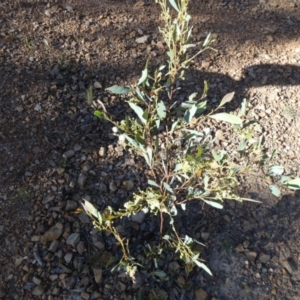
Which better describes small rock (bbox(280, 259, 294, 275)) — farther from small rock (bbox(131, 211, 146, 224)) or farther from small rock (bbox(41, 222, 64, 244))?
small rock (bbox(41, 222, 64, 244))

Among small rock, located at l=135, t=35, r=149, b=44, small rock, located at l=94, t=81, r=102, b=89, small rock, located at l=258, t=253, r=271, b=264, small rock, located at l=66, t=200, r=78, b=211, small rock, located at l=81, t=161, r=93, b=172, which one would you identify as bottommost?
small rock, located at l=258, t=253, r=271, b=264

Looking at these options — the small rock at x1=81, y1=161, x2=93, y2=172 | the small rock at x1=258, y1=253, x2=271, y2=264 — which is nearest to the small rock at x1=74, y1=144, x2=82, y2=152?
the small rock at x1=81, y1=161, x2=93, y2=172

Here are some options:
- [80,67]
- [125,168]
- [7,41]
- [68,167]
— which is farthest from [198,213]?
[7,41]

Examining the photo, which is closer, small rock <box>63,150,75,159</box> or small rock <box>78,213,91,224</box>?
small rock <box>78,213,91,224</box>

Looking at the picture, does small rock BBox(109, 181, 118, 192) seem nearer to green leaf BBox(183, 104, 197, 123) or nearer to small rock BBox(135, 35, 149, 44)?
green leaf BBox(183, 104, 197, 123)

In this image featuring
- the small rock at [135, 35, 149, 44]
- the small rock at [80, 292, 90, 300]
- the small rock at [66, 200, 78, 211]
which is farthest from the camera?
the small rock at [135, 35, 149, 44]

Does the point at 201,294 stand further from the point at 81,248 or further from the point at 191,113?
the point at 191,113

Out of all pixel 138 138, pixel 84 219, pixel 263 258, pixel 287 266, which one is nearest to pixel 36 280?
pixel 84 219

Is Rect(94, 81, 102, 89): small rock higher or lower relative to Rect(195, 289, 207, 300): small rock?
higher

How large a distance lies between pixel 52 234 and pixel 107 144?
2.21ft

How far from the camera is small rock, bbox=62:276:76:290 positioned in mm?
2153

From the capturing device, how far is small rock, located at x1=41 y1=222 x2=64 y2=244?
2.26 meters

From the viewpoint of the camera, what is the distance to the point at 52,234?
2.26 meters

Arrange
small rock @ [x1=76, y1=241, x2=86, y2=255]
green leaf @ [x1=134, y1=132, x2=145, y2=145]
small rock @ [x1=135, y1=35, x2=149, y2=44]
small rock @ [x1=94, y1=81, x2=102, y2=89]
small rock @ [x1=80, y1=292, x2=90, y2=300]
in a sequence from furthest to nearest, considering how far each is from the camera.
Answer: small rock @ [x1=135, y1=35, x2=149, y2=44] < small rock @ [x1=94, y1=81, x2=102, y2=89] < small rock @ [x1=76, y1=241, x2=86, y2=255] < small rock @ [x1=80, y1=292, x2=90, y2=300] < green leaf @ [x1=134, y1=132, x2=145, y2=145]
